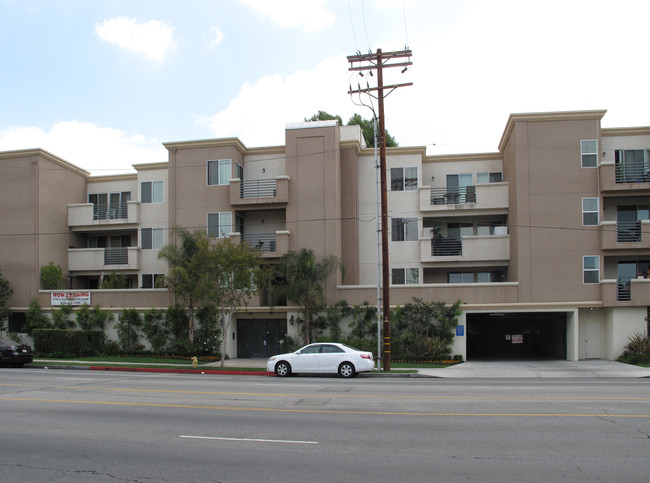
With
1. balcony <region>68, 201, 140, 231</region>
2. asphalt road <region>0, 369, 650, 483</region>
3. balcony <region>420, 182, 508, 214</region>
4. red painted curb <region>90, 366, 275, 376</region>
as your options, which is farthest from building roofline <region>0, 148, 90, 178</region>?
balcony <region>420, 182, 508, 214</region>

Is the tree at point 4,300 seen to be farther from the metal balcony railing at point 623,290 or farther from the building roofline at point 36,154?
the metal balcony railing at point 623,290

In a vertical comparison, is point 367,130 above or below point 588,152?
above

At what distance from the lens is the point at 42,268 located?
32.6 m

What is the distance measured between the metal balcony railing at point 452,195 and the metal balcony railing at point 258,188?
9034mm

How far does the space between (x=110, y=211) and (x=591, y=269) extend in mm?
27698

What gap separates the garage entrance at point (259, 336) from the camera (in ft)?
102

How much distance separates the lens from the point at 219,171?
3186cm

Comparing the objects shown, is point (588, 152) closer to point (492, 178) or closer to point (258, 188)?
point (492, 178)

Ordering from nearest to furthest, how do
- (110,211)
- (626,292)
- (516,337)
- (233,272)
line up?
(233,272), (626,292), (516,337), (110,211)

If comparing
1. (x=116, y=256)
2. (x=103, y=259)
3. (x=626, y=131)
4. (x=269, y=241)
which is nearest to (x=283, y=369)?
(x=269, y=241)

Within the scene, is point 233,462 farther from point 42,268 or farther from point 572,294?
point 42,268

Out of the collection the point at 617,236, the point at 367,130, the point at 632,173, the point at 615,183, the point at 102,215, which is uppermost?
the point at 367,130

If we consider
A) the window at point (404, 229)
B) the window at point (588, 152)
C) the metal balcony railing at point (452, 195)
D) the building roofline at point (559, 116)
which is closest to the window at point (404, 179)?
the metal balcony railing at point (452, 195)

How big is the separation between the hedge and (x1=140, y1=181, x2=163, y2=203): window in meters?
8.40
